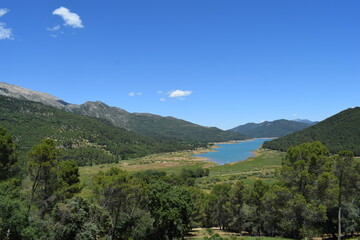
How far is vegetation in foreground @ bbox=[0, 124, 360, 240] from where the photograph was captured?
874 inches

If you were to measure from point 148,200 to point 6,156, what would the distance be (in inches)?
661

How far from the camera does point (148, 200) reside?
30359 mm

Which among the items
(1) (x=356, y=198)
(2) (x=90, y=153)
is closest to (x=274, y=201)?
(1) (x=356, y=198)

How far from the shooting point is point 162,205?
28078 millimetres

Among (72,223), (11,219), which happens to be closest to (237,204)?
(72,223)

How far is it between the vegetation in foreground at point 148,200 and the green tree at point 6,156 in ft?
0.32

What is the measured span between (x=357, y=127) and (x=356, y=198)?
185m

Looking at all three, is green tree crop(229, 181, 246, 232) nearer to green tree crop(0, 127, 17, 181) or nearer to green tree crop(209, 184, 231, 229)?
green tree crop(209, 184, 231, 229)

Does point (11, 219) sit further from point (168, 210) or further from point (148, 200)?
point (148, 200)

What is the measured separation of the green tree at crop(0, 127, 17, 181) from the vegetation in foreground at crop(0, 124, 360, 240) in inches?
3.8

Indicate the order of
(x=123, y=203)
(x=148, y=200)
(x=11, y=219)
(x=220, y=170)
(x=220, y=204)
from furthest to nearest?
1. (x=220, y=170)
2. (x=220, y=204)
3. (x=148, y=200)
4. (x=123, y=203)
5. (x=11, y=219)

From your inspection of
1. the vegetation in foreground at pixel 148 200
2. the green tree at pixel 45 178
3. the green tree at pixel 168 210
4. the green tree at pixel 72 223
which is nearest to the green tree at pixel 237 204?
the vegetation in foreground at pixel 148 200

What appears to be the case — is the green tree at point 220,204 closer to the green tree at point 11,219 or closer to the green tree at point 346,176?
the green tree at point 346,176

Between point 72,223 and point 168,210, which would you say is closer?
point 72,223
